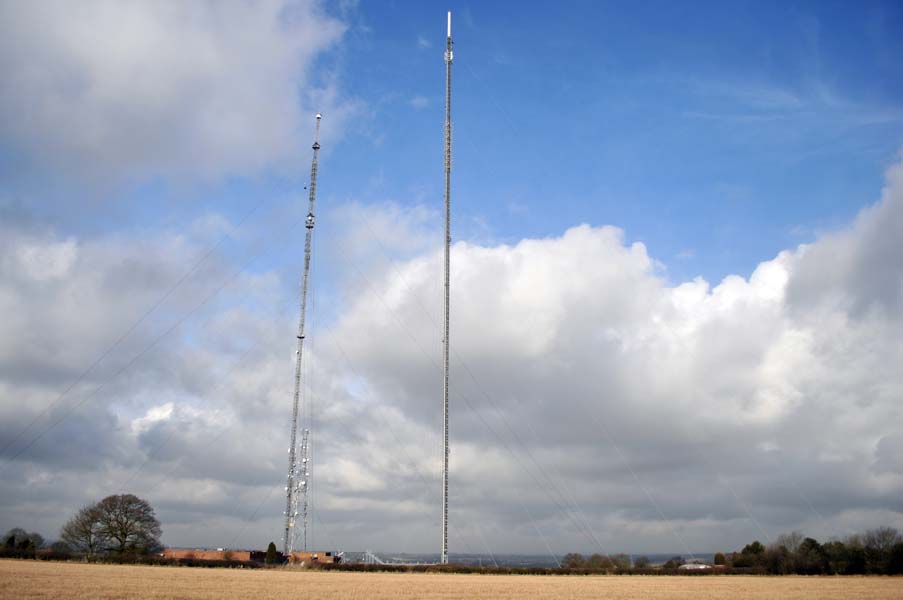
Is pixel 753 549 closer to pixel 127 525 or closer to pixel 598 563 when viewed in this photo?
pixel 598 563

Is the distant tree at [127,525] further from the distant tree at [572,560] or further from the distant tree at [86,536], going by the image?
the distant tree at [572,560]

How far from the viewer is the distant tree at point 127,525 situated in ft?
322

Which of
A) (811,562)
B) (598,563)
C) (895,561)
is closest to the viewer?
(895,561)

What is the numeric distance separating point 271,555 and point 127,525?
89.4ft

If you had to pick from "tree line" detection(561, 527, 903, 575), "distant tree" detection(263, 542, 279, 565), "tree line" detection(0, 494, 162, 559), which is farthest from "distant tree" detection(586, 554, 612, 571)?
"tree line" detection(0, 494, 162, 559)

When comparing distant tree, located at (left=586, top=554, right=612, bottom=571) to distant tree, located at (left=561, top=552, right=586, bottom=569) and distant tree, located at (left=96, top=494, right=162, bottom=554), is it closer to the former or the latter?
distant tree, located at (left=561, top=552, right=586, bottom=569)

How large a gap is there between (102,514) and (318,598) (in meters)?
82.0

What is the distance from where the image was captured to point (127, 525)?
327ft

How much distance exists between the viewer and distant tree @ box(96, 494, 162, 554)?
98.1m

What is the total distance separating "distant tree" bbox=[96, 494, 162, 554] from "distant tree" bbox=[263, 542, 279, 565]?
21766mm

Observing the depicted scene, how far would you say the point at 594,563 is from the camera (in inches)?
3957

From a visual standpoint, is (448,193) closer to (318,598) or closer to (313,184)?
(313,184)

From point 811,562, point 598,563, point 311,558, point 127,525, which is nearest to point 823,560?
point 811,562

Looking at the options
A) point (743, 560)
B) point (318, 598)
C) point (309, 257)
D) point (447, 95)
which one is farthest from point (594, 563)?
point (318, 598)
